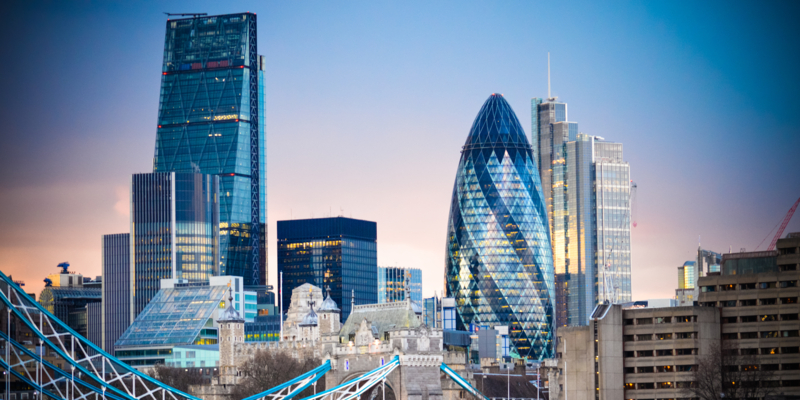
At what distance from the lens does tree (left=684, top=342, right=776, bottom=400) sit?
11131cm

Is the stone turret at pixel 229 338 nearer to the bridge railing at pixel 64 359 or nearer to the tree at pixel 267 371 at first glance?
the tree at pixel 267 371

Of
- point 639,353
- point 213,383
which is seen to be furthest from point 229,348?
point 639,353

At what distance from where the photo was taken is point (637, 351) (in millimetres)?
124062

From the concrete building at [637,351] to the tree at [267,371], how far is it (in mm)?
26235

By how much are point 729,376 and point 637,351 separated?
11.8 meters

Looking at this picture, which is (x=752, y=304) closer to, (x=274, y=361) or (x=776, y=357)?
(x=776, y=357)

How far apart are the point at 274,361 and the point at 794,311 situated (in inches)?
2115

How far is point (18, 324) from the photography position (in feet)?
402

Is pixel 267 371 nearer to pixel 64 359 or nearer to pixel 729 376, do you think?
pixel 64 359

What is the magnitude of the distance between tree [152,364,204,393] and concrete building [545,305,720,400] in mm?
41859

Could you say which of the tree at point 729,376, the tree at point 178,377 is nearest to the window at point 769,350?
the tree at point 729,376

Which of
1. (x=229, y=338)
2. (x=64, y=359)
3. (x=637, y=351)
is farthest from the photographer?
(x=229, y=338)

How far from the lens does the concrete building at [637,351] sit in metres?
121

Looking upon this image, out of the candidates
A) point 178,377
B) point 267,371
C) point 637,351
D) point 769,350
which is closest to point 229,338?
point 178,377
